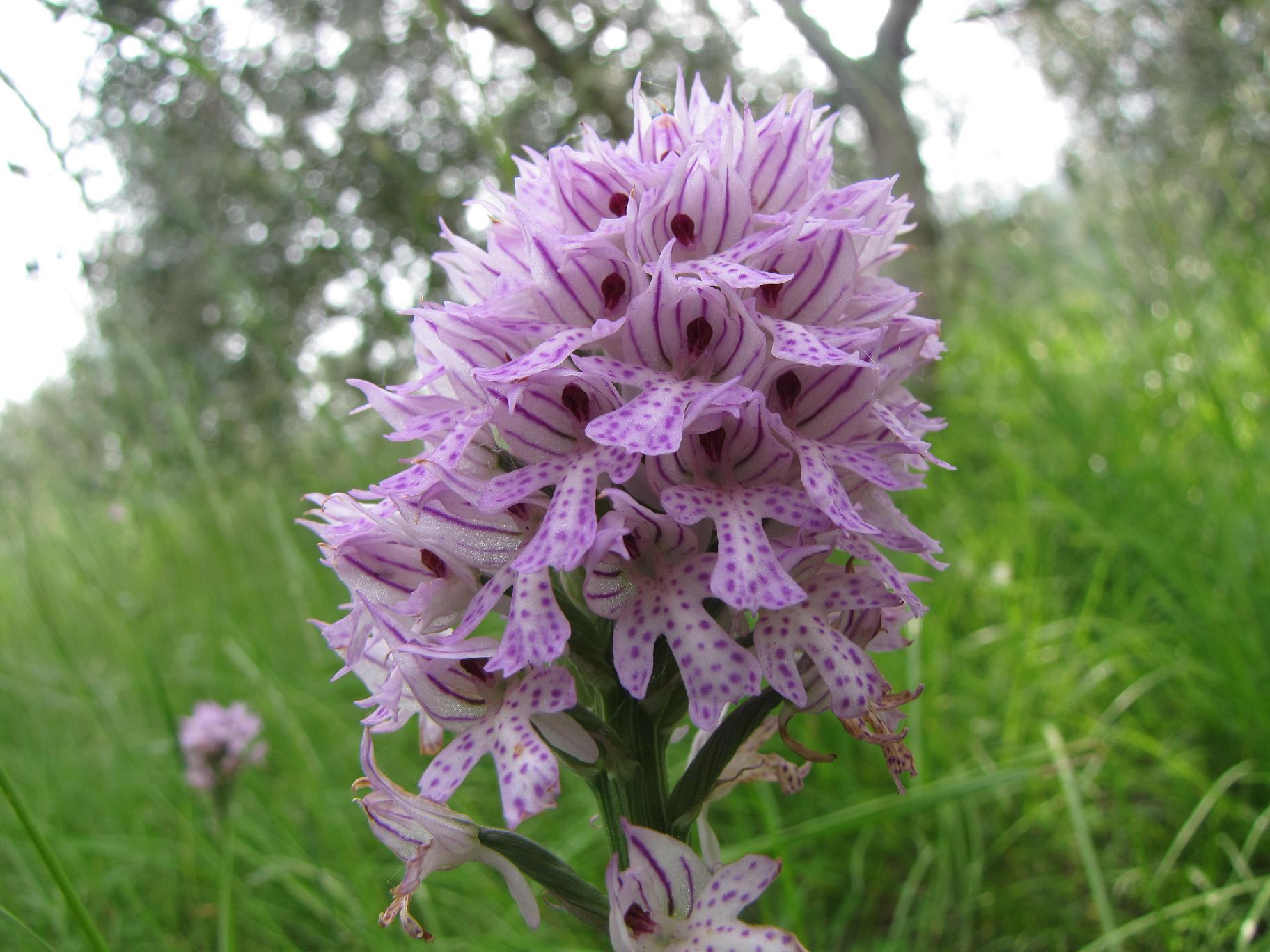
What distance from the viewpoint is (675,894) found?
987 mm

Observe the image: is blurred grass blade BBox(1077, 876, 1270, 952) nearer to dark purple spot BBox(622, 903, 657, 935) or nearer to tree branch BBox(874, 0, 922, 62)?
dark purple spot BBox(622, 903, 657, 935)

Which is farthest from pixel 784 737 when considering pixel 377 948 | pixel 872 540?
pixel 377 948

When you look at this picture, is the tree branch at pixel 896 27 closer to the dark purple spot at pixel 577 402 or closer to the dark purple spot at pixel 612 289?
the dark purple spot at pixel 612 289

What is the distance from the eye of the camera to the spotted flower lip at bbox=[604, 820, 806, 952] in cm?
95

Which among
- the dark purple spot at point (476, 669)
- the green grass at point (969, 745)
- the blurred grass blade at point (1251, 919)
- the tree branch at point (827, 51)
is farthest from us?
the tree branch at point (827, 51)

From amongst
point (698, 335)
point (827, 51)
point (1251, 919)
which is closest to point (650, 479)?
point (698, 335)

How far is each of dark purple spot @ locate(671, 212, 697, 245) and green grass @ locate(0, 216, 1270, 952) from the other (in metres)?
0.92

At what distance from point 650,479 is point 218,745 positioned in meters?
2.20

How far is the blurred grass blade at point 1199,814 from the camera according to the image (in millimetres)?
1943

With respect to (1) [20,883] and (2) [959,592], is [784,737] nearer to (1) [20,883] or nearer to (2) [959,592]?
(2) [959,592]

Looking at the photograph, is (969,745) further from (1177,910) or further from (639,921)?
(639,921)

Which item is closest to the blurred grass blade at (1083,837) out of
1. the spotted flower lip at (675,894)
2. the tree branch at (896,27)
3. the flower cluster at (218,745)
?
the spotted flower lip at (675,894)

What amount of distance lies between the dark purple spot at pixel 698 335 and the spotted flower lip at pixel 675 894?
55cm

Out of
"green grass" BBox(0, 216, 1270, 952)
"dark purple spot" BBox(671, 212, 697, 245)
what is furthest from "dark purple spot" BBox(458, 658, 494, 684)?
"green grass" BBox(0, 216, 1270, 952)
